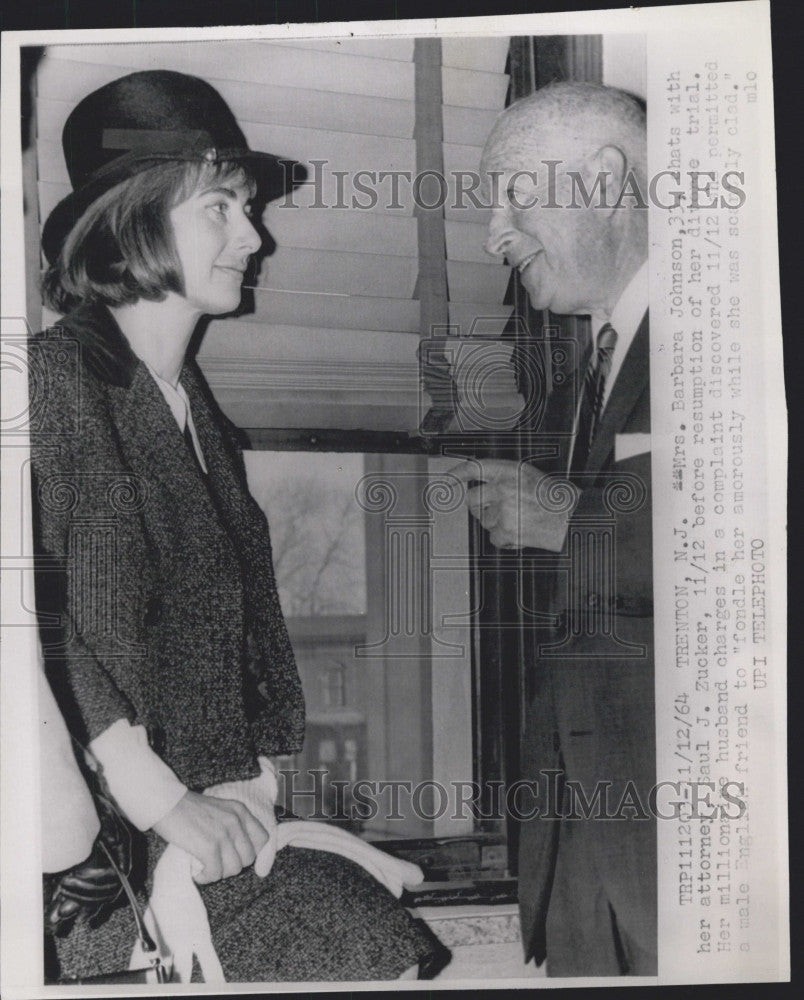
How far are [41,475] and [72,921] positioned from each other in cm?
40

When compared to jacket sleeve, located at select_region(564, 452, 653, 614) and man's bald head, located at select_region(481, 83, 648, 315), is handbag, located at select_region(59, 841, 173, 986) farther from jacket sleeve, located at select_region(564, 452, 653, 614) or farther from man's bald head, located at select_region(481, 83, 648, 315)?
man's bald head, located at select_region(481, 83, 648, 315)

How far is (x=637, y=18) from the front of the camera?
2.61ft

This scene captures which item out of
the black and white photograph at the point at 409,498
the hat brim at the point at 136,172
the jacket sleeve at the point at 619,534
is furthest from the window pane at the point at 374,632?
the hat brim at the point at 136,172

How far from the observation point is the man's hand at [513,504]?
78cm

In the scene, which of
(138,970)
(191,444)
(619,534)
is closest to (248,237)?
(191,444)

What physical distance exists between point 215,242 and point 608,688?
533 mm

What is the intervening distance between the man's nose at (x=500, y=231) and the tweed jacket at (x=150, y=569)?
0.96 ft

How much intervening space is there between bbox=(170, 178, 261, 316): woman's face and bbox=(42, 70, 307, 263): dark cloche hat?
29 millimetres

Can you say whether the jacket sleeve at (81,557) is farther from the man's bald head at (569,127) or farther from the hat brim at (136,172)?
the man's bald head at (569,127)

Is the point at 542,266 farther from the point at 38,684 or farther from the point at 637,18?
the point at 38,684

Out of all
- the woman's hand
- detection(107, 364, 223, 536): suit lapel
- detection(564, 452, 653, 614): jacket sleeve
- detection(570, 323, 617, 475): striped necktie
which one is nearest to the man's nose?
detection(570, 323, 617, 475): striped necktie

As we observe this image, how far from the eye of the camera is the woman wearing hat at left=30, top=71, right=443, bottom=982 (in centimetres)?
76

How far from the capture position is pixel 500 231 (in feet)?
2.57

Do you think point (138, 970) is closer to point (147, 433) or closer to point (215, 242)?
point (147, 433)
